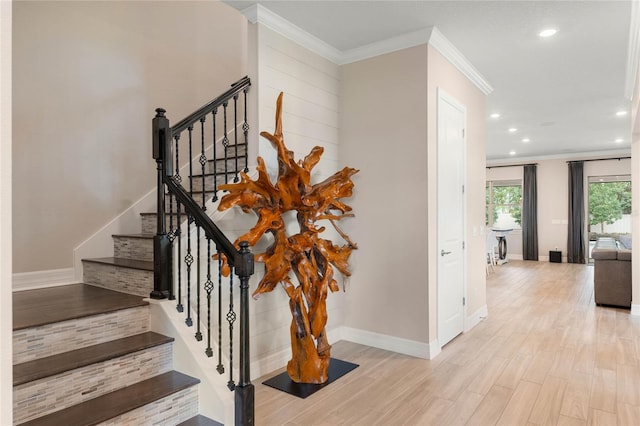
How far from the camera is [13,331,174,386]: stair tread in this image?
191 centimetres

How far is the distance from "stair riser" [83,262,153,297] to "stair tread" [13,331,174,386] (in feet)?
1.42

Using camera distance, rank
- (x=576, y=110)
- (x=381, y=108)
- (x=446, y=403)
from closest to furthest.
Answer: (x=446, y=403), (x=381, y=108), (x=576, y=110)

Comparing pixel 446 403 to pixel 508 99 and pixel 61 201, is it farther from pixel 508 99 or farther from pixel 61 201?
pixel 508 99

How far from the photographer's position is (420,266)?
3.63m

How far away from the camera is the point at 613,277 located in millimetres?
5578

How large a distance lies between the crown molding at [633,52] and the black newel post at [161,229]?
143 inches

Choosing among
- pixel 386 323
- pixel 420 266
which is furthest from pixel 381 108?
pixel 386 323

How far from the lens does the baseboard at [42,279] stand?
10.5 feet

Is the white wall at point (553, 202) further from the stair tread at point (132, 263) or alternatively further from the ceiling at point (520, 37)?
the stair tread at point (132, 263)

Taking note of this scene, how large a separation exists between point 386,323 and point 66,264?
2957 mm

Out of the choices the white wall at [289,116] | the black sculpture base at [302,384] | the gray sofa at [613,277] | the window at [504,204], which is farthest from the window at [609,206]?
the black sculpture base at [302,384]

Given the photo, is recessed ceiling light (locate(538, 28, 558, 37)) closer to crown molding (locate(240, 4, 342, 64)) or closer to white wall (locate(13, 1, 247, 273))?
crown molding (locate(240, 4, 342, 64))

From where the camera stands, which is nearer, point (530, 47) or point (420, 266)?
point (420, 266)

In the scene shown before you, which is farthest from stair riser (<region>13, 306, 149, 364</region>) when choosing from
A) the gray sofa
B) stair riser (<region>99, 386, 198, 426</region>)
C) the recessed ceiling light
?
the gray sofa
